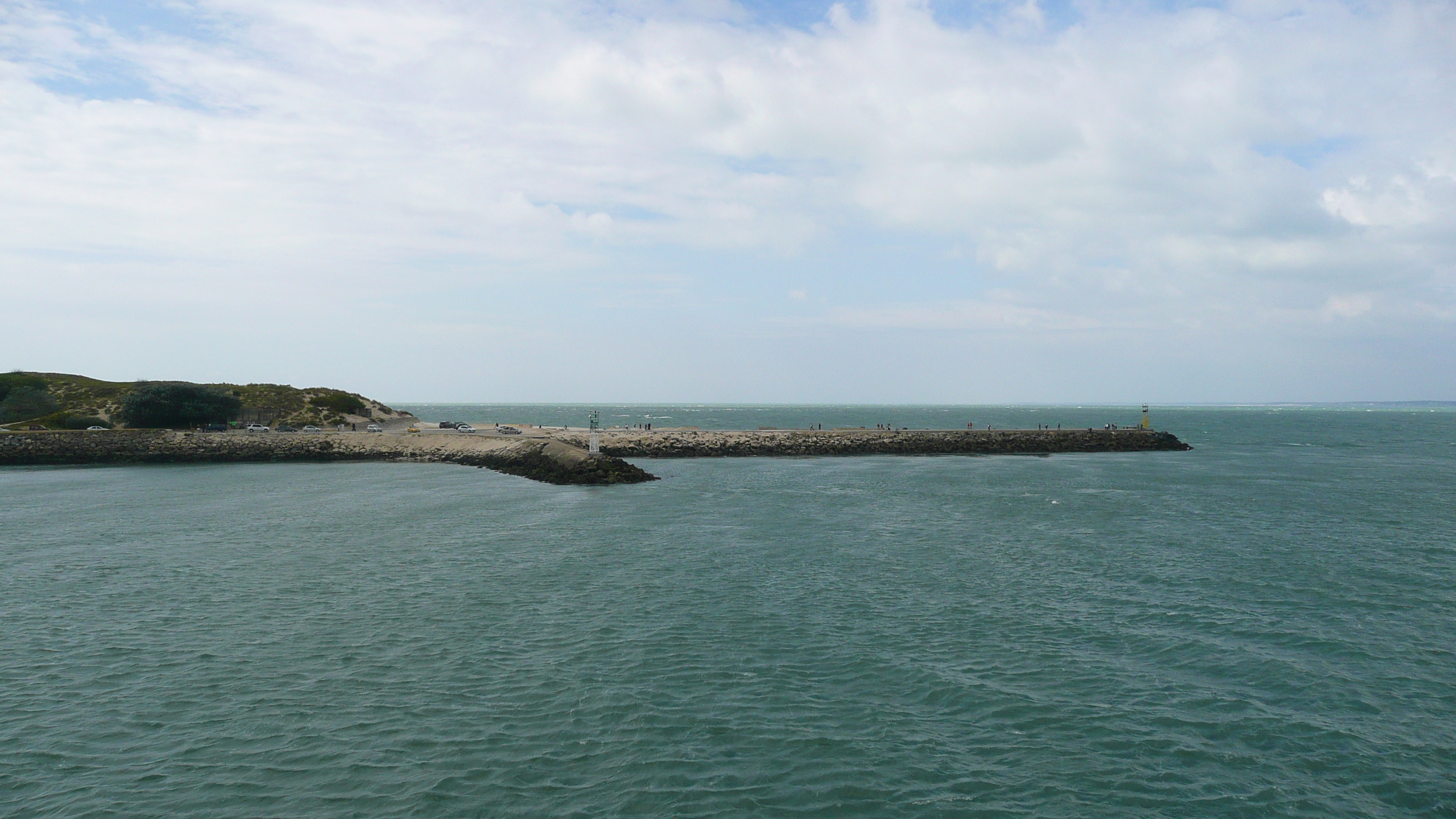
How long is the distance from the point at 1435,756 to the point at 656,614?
1797 centimetres

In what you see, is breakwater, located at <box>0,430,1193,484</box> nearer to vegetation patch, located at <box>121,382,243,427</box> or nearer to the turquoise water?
vegetation patch, located at <box>121,382,243,427</box>

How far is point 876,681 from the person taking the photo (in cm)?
1736

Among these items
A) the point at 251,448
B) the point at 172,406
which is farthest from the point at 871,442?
the point at 172,406

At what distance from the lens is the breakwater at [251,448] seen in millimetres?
74000

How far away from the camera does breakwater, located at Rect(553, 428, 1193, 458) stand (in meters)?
85.3

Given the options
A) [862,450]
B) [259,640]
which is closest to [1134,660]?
[259,640]

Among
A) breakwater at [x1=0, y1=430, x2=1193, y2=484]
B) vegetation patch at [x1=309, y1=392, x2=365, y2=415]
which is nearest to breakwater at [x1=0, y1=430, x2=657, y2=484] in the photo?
breakwater at [x1=0, y1=430, x2=1193, y2=484]

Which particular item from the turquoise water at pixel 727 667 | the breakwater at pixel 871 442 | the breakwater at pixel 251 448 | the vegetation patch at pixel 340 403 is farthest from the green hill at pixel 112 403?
the turquoise water at pixel 727 667

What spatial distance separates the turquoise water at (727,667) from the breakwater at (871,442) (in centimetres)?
4502

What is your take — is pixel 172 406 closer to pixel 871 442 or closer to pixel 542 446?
pixel 542 446

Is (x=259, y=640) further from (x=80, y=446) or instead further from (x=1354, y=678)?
(x=80, y=446)

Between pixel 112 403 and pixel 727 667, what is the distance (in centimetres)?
11697

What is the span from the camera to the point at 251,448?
79.5 metres

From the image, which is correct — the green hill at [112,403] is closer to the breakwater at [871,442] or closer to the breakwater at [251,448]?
the breakwater at [251,448]
